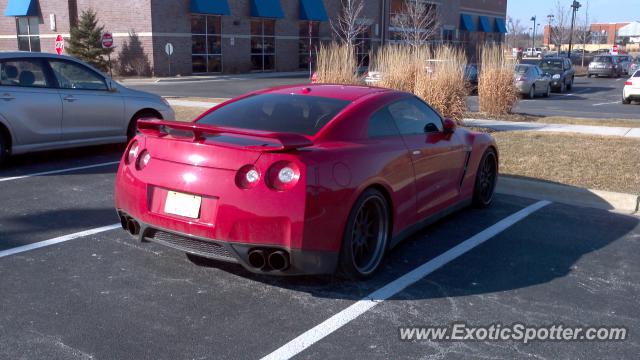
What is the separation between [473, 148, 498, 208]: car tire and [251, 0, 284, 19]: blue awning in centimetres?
3669

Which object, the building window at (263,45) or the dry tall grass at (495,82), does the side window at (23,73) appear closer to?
the dry tall grass at (495,82)

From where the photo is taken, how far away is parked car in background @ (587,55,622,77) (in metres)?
46.0

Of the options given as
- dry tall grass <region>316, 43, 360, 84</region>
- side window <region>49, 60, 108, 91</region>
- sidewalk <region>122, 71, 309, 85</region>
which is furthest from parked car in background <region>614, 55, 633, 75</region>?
side window <region>49, 60, 108, 91</region>

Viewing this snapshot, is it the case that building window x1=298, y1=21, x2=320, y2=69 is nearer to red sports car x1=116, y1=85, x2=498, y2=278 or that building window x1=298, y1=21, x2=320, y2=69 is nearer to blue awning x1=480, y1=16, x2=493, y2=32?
blue awning x1=480, y1=16, x2=493, y2=32

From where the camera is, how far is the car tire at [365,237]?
4.38m

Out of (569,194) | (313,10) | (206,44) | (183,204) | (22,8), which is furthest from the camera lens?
(313,10)

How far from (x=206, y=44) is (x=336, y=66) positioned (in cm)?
2794

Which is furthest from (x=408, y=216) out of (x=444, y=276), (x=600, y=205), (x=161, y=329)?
(x=600, y=205)

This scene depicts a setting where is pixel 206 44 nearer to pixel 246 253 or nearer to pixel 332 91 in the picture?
pixel 332 91

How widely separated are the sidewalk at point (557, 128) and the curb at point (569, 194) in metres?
4.96

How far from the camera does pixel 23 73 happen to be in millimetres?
8609

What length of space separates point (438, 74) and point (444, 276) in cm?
879

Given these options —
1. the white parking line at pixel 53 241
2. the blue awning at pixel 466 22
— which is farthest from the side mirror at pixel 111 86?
the blue awning at pixel 466 22

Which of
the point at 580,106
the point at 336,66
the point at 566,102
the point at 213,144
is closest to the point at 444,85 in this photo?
the point at 336,66
